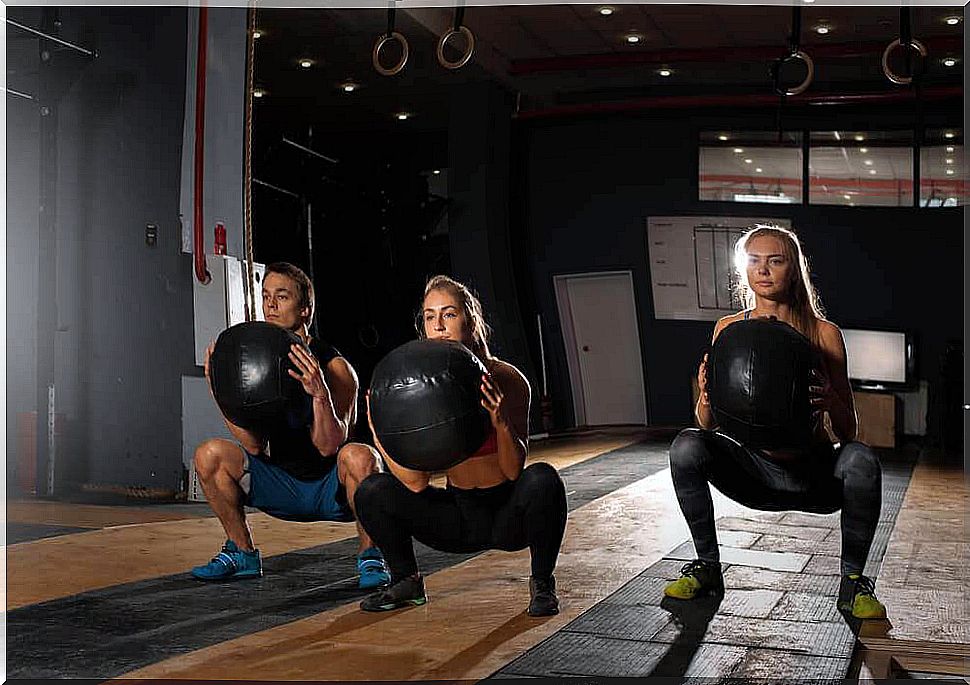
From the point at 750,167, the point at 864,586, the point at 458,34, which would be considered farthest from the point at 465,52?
the point at 864,586

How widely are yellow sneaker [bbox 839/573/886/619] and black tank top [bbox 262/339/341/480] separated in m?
1.34

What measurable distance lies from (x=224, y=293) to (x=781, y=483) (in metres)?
2.14

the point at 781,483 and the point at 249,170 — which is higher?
the point at 249,170

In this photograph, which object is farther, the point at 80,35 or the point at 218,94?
the point at 80,35

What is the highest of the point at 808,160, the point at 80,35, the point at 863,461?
the point at 80,35

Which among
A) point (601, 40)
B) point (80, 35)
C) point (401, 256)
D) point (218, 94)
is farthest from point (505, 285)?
point (80, 35)

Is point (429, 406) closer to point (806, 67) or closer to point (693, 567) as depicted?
point (693, 567)

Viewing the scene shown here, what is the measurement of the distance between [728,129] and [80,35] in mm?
2947

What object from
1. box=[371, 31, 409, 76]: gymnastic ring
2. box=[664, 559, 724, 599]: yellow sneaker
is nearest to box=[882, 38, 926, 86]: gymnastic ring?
box=[371, 31, 409, 76]: gymnastic ring

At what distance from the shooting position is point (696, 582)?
279 centimetres

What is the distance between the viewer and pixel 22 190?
4.84 m

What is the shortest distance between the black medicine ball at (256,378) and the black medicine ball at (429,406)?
0.50 m

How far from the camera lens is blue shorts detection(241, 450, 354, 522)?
299 centimetres

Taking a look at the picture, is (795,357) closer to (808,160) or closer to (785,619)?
(785,619)
